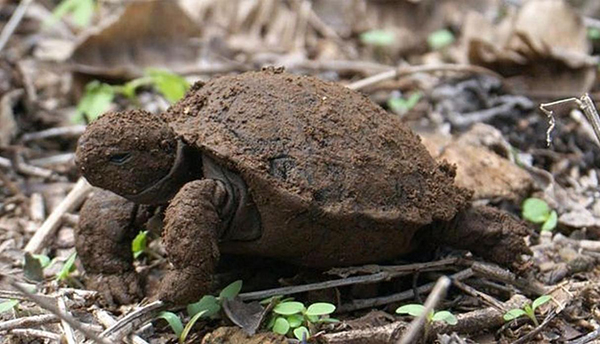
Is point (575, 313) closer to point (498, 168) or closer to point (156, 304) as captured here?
point (498, 168)

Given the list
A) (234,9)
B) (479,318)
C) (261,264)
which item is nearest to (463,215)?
(479,318)

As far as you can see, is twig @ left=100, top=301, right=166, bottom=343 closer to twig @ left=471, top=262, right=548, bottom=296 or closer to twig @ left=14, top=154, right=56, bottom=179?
twig @ left=471, top=262, right=548, bottom=296

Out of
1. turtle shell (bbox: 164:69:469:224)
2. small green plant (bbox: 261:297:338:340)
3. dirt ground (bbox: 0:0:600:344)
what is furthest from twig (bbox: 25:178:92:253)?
small green plant (bbox: 261:297:338:340)

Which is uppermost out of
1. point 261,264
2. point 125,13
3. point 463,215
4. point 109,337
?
point 125,13

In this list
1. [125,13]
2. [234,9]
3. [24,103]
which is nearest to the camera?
[24,103]

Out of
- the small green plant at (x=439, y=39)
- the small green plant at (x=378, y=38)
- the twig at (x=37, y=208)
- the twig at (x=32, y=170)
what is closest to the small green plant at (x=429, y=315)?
the twig at (x=37, y=208)

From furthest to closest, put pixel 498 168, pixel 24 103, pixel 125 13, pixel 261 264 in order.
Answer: pixel 125 13 < pixel 24 103 < pixel 498 168 < pixel 261 264
